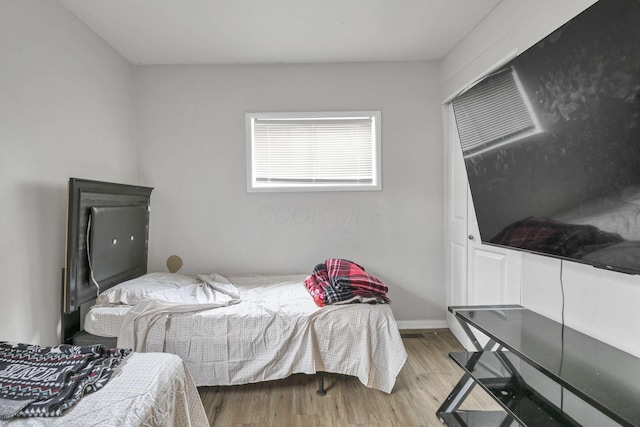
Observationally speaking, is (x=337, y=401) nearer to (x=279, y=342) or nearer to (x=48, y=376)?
(x=279, y=342)

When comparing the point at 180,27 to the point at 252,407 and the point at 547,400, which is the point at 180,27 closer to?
the point at 252,407

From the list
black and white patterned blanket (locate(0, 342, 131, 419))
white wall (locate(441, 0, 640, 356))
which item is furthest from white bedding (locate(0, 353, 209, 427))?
white wall (locate(441, 0, 640, 356))

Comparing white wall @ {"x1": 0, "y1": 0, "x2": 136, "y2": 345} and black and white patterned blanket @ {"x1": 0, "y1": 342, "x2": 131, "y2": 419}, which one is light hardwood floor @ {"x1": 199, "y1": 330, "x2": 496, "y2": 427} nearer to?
black and white patterned blanket @ {"x1": 0, "y1": 342, "x2": 131, "y2": 419}

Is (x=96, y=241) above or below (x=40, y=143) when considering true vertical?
below

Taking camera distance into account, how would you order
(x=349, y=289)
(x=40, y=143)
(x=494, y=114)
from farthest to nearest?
(x=349, y=289)
(x=40, y=143)
(x=494, y=114)

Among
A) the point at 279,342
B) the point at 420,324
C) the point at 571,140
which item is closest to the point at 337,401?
the point at 279,342

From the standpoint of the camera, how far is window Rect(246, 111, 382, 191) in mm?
3088

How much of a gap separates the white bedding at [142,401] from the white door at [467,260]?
1948 mm

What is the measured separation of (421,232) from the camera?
10.1 feet

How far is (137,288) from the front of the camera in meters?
2.27

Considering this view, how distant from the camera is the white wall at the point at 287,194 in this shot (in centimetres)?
302

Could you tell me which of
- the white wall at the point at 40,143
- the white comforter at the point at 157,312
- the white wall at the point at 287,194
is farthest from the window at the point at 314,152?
the white wall at the point at 40,143

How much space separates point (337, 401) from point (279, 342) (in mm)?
510

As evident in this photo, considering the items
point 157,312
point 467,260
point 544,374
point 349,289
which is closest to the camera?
point 544,374
